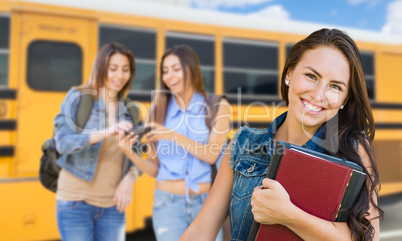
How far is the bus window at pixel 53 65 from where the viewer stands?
2488mm

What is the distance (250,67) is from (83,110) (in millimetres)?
1635

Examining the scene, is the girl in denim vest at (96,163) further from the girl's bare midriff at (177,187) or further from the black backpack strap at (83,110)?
the girl's bare midriff at (177,187)

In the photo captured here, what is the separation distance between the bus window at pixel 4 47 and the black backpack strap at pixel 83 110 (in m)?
0.98

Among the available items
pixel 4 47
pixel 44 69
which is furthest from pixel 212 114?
pixel 4 47

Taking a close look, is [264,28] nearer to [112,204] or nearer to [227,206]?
[112,204]

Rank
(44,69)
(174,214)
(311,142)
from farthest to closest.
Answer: (44,69)
(174,214)
(311,142)

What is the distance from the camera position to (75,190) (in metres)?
1.70

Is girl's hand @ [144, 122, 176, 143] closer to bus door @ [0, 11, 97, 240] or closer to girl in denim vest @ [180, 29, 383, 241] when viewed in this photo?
girl in denim vest @ [180, 29, 383, 241]

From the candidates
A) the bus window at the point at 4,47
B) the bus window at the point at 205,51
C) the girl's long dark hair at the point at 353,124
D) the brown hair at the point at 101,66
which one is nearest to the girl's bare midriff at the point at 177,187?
the brown hair at the point at 101,66

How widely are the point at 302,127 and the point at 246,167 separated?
19cm

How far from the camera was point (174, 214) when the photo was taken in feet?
5.48

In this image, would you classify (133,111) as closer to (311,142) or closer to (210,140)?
(210,140)

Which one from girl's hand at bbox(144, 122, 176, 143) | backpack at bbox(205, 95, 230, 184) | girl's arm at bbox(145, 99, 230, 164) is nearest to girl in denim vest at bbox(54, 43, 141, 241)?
girl's hand at bbox(144, 122, 176, 143)

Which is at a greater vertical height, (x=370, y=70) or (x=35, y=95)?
(x=370, y=70)
